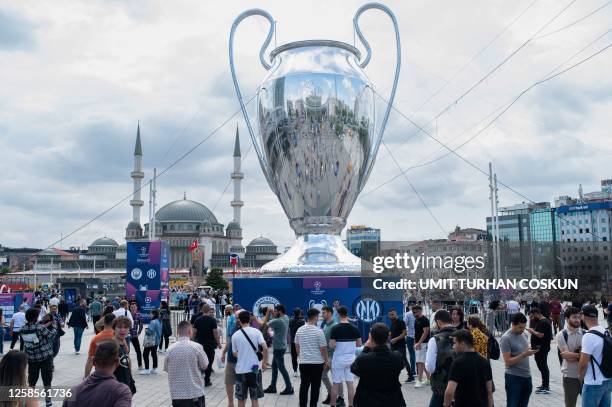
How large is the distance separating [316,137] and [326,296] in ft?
10.3

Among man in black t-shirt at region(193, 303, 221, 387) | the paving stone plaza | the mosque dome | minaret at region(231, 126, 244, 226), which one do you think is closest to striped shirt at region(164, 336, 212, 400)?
the paving stone plaza

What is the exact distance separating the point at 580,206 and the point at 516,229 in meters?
9.90

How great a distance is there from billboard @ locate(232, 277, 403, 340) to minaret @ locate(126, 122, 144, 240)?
45701 mm

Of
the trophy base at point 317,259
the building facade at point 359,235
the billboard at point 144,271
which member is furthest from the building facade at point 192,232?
the trophy base at point 317,259

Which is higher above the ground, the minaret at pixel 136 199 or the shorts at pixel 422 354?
the minaret at pixel 136 199

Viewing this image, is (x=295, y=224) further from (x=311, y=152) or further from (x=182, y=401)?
(x=182, y=401)

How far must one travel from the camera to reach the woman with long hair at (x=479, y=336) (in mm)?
5574

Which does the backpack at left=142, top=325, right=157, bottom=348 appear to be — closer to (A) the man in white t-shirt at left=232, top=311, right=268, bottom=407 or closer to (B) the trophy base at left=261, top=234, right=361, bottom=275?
(B) the trophy base at left=261, top=234, right=361, bottom=275

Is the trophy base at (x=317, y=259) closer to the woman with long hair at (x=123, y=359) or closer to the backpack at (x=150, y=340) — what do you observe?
the backpack at (x=150, y=340)

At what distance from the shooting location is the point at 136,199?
249ft

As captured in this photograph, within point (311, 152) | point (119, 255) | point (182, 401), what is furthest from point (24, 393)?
point (119, 255)

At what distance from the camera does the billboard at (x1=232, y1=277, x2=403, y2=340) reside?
1207cm

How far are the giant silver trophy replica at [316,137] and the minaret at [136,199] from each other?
45.3m

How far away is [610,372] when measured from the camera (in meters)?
4.89
